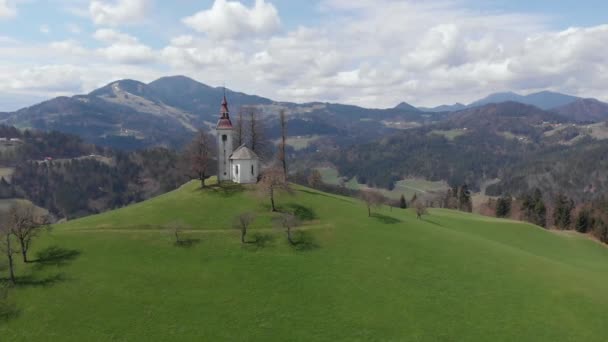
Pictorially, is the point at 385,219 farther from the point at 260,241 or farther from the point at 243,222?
the point at 243,222

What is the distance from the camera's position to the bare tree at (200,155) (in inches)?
3051

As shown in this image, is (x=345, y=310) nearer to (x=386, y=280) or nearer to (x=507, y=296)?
(x=386, y=280)

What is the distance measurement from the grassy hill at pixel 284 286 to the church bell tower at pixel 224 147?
53.6ft

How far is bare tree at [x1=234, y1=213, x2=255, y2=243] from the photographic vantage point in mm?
57750

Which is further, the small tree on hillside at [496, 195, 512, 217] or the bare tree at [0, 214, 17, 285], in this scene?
the small tree on hillside at [496, 195, 512, 217]

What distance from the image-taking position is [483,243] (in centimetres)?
6962

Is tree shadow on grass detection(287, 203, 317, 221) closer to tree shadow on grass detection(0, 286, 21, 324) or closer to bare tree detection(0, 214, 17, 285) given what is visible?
tree shadow on grass detection(0, 286, 21, 324)

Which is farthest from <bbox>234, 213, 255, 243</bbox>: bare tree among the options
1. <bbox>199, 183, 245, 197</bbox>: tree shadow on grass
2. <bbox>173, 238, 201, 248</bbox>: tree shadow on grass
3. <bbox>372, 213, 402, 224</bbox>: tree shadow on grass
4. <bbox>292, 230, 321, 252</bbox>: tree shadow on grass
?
<bbox>372, 213, 402, 224</bbox>: tree shadow on grass

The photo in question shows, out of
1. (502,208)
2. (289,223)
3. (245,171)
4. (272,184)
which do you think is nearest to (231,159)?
(245,171)

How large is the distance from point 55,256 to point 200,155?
111 ft

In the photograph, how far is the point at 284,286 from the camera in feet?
158

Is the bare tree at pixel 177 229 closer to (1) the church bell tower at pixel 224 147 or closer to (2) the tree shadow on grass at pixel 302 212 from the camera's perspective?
(2) the tree shadow on grass at pixel 302 212

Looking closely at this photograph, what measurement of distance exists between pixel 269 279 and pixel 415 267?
22.3 m

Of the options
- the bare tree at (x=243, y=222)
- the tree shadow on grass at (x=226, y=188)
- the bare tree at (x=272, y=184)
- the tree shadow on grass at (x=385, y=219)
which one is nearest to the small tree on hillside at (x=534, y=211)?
the tree shadow on grass at (x=385, y=219)
